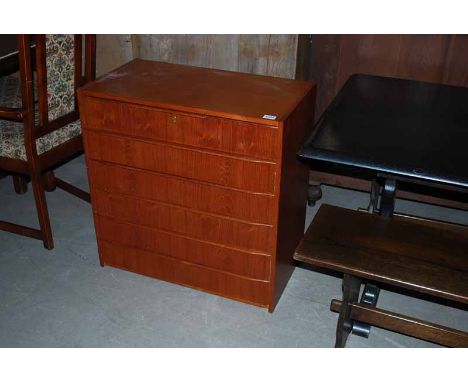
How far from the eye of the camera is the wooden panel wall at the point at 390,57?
2.46 meters

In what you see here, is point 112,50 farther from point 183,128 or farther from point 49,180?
point 183,128

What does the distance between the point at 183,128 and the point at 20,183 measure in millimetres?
1442

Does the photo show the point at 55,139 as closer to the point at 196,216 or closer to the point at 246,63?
the point at 196,216

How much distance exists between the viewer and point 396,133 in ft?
5.93

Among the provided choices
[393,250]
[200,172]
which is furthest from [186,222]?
[393,250]

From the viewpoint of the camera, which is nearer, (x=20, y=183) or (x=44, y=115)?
(x=44, y=115)

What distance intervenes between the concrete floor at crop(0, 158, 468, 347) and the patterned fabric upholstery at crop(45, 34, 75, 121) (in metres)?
0.66

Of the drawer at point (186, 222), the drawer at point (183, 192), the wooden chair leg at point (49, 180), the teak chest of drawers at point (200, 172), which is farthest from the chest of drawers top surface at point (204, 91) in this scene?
the wooden chair leg at point (49, 180)

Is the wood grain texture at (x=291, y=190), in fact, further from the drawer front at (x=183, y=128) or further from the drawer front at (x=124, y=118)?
the drawer front at (x=124, y=118)

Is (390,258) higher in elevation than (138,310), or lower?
higher

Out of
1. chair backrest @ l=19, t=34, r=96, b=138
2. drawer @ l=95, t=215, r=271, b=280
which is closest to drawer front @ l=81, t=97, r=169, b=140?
chair backrest @ l=19, t=34, r=96, b=138

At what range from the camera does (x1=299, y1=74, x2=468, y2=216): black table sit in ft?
5.32

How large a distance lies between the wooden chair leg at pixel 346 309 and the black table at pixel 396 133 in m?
0.29

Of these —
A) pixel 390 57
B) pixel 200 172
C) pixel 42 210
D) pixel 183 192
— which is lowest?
pixel 42 210
